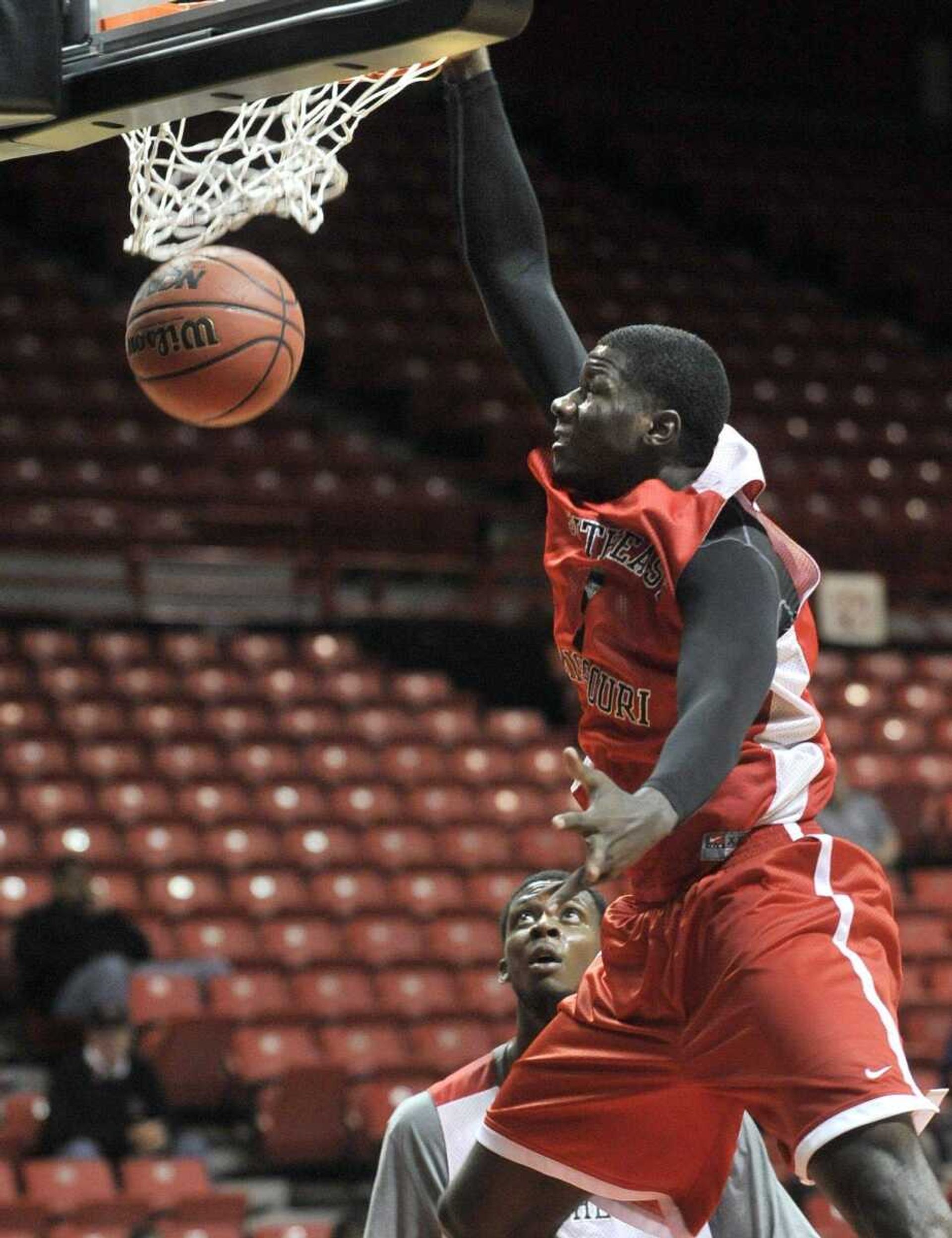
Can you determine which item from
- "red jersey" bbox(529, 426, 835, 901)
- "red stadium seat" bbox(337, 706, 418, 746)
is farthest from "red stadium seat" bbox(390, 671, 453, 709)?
"red jersey" bbox(529, 426, 835, 901)

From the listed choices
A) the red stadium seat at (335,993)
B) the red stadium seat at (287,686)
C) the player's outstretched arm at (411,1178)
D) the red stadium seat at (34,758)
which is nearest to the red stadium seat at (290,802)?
the red stadium seat at (287,686)

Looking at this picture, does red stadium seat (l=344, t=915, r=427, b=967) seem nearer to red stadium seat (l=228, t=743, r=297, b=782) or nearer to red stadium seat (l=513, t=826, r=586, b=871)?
red stadium seat (l=513, t=826, r=586, b=871)

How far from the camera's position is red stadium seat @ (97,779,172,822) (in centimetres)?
961

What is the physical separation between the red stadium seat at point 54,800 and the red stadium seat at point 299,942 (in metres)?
1.10

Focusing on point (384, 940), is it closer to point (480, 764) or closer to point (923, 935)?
point (480, 764)

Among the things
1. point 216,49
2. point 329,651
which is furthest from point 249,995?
point 216,49

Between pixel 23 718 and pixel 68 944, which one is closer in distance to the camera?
pixel 68 944

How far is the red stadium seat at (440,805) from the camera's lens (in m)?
10.1

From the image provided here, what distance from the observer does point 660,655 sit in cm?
305

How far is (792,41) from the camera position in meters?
20.3

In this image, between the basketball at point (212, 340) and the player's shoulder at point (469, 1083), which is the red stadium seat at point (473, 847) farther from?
the player's shoulder at point (469, 1083)

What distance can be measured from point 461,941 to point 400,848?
2.18 feet

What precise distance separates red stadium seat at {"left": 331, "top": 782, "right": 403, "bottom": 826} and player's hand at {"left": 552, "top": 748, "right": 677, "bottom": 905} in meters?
7.33

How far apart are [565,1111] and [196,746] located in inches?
280
